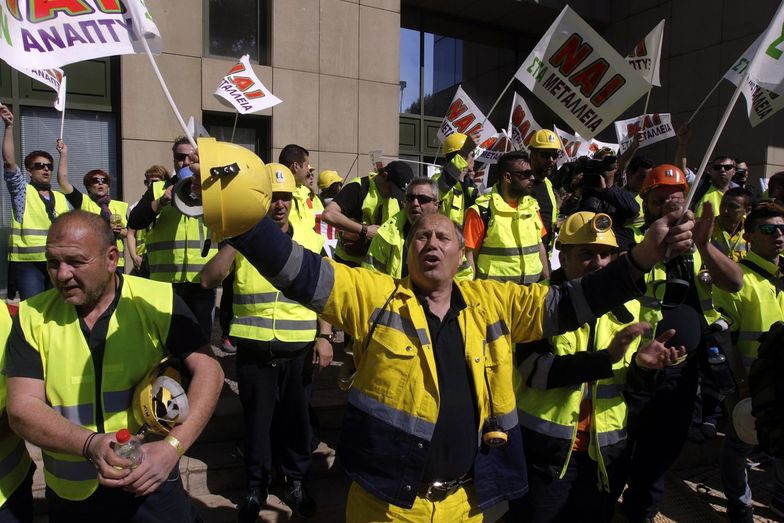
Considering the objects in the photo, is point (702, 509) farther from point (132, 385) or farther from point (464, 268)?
point (132, 385)

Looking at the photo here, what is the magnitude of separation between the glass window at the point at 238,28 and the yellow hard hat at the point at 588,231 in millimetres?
8596

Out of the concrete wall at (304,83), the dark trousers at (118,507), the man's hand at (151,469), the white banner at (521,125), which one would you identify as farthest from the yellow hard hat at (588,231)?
the concrete wall at (304,83)

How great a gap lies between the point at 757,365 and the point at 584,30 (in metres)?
3.42

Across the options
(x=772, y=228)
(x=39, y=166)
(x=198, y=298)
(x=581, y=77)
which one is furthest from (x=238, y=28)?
(x=772, y=228)

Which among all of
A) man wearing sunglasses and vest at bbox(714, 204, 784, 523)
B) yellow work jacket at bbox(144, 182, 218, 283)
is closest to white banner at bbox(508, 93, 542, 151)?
man wearing sunglasses and vest at bbox(714, 204, 784, 523)

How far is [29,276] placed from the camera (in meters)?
5.73

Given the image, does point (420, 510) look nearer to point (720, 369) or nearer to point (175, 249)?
point (720, 369)

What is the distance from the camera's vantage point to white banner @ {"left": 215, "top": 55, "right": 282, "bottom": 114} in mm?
6059

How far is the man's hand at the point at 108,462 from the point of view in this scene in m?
1.91

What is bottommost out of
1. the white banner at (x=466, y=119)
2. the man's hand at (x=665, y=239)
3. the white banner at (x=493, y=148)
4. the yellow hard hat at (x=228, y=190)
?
the man's hand at (x=665, y=239)

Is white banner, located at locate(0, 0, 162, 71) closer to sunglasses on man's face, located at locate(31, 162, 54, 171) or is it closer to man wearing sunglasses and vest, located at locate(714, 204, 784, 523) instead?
sunglasses on man's face, located at locate(31, 162, 54, 171)

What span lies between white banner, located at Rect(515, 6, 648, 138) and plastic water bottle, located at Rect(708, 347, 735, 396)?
6.86ft

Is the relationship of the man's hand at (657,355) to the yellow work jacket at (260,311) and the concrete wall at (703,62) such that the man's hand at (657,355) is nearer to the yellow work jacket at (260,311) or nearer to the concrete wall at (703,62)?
the yellow work jacket at (260,311)

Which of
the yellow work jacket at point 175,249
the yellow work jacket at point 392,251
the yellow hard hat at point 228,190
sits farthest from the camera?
the yellow work jacket at point 175,249
